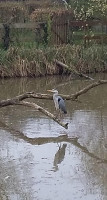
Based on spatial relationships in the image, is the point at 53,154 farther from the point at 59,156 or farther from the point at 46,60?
the point at 46,60

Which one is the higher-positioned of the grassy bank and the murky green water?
the murky green water

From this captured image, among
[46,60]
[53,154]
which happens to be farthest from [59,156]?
[46,60]

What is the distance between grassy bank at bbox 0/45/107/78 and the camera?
20.5 metres

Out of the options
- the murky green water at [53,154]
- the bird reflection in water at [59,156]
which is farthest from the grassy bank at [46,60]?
Answer: the bird reflection in water at [59,156]

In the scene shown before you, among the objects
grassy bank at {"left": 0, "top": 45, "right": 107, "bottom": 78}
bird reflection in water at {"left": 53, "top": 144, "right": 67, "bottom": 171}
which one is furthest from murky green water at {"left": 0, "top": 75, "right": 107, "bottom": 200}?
grassy bank at {"left": 0, "top": 45, "right": 107, "bottom": 78}

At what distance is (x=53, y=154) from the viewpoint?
9.92 metres

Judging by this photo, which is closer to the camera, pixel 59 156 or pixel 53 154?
pixel 59 156

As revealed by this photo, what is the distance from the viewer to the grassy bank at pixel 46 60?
2053 centimetres

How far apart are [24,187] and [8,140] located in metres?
3.01

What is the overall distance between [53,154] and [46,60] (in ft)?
37.2

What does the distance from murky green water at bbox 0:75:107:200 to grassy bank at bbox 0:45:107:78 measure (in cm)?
526

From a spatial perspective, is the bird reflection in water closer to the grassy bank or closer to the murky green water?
the murky green water

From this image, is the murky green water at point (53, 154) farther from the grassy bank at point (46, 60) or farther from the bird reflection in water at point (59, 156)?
the grassy bank at point (46, 60)

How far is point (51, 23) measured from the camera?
2442 cm
